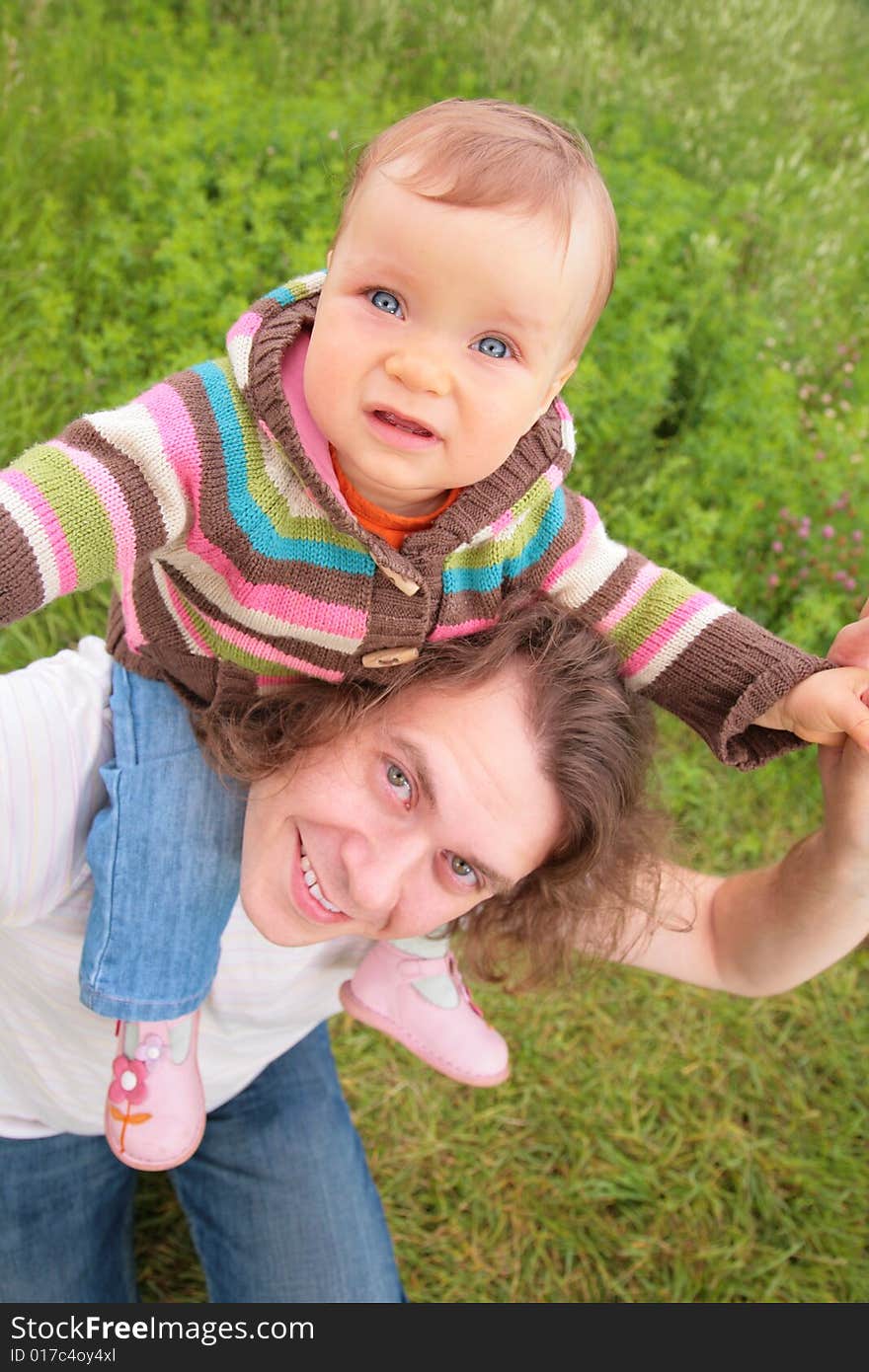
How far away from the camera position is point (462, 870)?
1.80m

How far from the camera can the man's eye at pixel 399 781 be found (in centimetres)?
177

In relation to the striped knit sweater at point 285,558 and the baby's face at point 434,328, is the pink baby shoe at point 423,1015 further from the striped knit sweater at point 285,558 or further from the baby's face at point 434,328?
the baby's face at point 434,328

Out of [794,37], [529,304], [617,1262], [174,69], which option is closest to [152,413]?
[529,304]

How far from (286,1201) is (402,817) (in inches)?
45.6

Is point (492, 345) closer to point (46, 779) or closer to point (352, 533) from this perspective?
point (352, 533)

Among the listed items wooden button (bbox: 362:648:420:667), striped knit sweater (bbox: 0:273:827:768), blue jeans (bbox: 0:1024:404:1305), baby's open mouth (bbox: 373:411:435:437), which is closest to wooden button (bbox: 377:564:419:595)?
striped knit sweater (bbox: 0:273:827:768)

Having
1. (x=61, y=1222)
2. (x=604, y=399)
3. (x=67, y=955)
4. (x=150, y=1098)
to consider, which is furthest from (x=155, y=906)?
(x=604, y=399)

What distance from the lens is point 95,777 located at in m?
1.91

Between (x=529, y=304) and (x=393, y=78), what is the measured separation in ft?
12.3

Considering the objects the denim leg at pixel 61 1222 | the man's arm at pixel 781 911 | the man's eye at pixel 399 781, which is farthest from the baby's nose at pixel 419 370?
the denim leg at pixel 61 1222

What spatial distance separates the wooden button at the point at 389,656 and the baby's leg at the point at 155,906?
0.36 meters

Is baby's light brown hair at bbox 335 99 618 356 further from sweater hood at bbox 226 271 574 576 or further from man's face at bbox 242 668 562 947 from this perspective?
man's face at bbox 242 668 562 947

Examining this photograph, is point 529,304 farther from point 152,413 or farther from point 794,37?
point 794,37

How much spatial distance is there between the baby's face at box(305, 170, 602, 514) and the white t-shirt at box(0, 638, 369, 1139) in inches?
27.6
